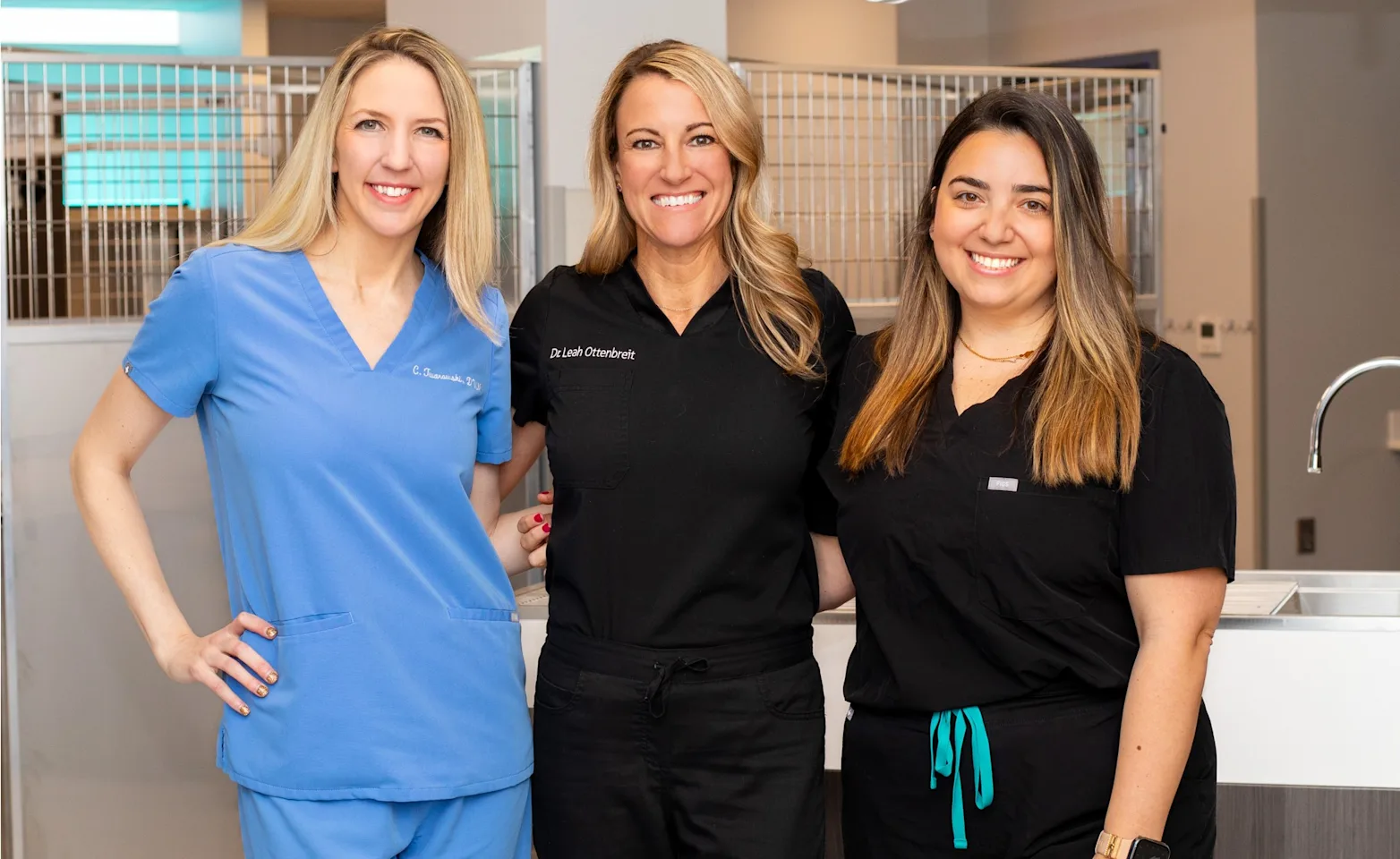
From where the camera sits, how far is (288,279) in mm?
1205

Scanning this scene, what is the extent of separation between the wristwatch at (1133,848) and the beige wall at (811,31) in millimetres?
3336

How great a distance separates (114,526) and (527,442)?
1.44 ft

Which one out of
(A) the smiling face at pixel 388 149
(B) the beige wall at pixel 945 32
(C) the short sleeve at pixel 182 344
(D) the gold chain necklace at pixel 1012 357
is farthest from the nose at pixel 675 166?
(B) the beige wall at pixel 945 32

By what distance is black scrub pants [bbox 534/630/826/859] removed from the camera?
4.20 feet

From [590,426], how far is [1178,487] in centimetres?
55

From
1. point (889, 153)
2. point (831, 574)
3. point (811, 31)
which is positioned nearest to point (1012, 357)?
point (831, 574)

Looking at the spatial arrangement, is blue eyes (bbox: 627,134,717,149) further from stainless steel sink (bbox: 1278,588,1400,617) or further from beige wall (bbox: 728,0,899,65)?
beige wall (bbox: 728,0,899,65)

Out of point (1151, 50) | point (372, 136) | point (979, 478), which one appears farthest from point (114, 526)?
point (1151, 50)

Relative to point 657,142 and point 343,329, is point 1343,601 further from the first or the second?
point 343,329

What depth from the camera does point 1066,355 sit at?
1194 mm

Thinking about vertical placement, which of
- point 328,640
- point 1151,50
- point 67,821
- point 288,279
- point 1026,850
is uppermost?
point 1151,50

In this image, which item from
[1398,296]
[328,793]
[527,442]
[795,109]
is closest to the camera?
[328,793]

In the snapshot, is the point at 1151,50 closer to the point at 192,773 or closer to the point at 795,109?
the point at 795,109

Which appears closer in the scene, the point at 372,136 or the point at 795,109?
the point at 372,136
